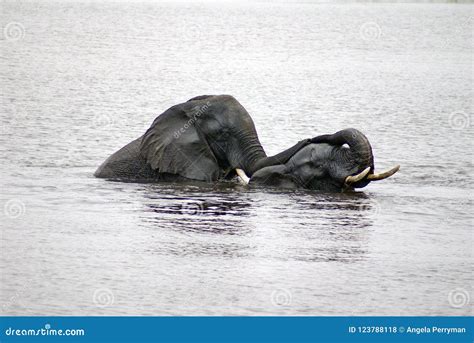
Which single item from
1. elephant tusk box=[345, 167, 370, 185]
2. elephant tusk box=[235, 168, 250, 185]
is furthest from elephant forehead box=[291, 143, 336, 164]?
elephant tusk box=[235, 168, 250, 185]

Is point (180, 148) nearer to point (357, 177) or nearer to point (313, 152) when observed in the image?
point (313, 152)

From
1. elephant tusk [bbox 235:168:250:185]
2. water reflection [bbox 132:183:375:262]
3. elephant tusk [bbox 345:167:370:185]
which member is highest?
elephant tusk [bbox 345:167:370:185]

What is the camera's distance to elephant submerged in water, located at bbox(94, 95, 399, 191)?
15.0 metres

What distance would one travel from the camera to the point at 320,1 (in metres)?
110

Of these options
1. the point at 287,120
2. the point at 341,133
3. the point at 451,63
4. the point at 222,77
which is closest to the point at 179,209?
the point at 341,133

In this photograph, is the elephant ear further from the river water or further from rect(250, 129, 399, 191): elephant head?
rect(250, 129, 399, 191): elephant head

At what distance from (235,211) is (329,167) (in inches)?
51.4

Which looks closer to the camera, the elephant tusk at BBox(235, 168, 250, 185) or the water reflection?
the water reflection

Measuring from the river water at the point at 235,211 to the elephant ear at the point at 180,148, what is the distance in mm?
264

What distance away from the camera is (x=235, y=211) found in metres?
14.4

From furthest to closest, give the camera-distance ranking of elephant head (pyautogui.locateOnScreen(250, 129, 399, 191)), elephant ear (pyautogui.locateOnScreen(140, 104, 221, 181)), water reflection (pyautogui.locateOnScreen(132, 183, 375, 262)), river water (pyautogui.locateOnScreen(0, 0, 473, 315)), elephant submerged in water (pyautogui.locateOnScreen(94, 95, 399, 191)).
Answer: elephant ear (pyautogui.locateOnScreen(140, 104, 221, 181)), elephant submerged in water (pyautogui.locateOnScreen(94, 95, 399, 191)), elephant head (pyautogui.locateOnScreen(250, 129, 399, 191)), water reflection (pyautogui.locateOnScreen(132, 183, 375, 262)), river water (pyautogui.locateOnScreen(0, 0, 473, 315))

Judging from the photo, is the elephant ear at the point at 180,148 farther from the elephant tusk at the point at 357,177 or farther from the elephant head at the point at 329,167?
the elephant tusk at the point at 357,177

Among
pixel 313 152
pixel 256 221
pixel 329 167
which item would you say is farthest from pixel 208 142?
pixel 256 221

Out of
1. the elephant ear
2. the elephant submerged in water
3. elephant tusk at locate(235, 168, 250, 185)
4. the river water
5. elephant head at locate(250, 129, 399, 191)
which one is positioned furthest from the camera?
the elephant ear
